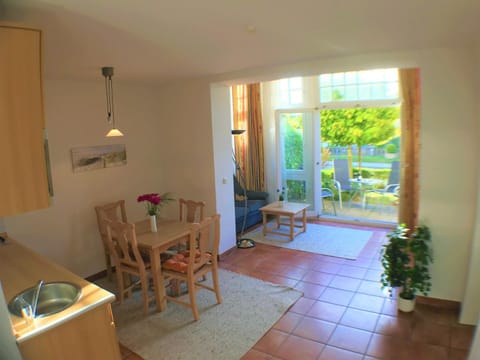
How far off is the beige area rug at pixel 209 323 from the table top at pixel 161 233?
0.70 meters

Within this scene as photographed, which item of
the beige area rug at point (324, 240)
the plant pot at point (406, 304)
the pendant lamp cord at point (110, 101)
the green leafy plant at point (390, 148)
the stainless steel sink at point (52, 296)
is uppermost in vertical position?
the pendant lamp cord at point (110, 101)

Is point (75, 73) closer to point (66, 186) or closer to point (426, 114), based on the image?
point (66, 186)

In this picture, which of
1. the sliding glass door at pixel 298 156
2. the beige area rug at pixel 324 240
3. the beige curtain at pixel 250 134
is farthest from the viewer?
the beige curtain at pixel 250 134

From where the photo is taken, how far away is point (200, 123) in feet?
14.6

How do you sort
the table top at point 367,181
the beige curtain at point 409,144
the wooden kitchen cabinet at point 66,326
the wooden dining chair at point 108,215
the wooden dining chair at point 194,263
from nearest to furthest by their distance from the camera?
the wooden kitchen cabinet at point 66,326
the wooden dining chair at point 194,263
the wooden dining chair at point 108,215
the beige curtain at point 409,144
the table top at point 367,181

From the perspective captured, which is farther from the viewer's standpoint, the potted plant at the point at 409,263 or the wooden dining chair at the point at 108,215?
the wooden dining chair at the point at 108,215

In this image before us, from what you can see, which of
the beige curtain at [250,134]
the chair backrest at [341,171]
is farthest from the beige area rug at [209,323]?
the chair backrest at [341,171]

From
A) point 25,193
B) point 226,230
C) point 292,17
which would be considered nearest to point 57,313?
point 25,193

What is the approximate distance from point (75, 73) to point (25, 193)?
2.10 meters

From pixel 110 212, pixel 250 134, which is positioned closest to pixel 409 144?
pixel 250 134

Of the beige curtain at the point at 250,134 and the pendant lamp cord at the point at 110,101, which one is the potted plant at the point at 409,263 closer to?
the pendant lamp cord at the point at 110,101

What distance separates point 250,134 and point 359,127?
242 cm

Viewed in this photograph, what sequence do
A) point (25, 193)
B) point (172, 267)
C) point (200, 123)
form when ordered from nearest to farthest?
point (25, 193), point (172, 267), point (200, 123)

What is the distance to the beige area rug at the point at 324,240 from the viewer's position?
4.69 m
